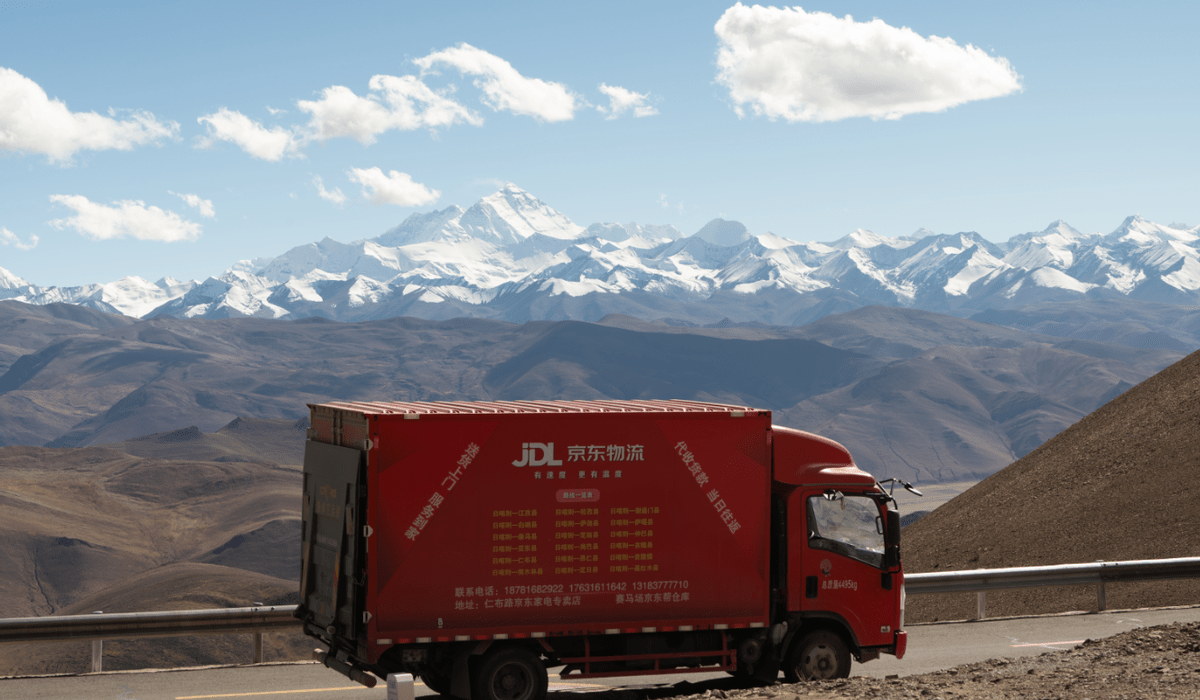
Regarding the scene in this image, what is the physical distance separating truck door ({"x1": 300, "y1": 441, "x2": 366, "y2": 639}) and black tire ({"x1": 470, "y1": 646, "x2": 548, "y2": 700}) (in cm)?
146

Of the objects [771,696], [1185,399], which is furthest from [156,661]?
[771,696]

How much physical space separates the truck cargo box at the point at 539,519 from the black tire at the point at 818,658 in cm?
89

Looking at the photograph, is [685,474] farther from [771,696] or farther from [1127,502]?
[1127,502]

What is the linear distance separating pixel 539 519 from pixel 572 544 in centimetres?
46

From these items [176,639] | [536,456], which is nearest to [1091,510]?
[536,456]

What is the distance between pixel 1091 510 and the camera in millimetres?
31406

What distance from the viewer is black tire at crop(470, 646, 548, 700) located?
1141 centimetres

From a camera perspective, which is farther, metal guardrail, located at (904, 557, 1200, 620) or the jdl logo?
metal guardrail, located at (904, 557, 1200, 620)

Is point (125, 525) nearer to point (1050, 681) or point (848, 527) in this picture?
point (848, 527)

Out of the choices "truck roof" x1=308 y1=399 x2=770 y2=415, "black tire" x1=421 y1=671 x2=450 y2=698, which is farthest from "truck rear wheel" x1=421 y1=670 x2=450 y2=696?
"truck roof" x1=308 y1=399 x2=770 y2=415

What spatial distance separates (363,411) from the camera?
11.3 metres

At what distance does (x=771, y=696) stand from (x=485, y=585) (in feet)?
10.4

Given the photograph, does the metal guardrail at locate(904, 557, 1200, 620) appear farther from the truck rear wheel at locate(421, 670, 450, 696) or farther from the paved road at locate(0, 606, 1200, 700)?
the truck rear wheel at locate(421, 670, 450, 696)

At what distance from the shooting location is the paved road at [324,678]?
13.5m
